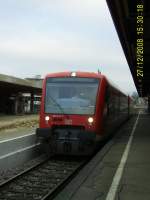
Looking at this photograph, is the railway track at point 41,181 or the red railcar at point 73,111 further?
the red railcar at point 73,111

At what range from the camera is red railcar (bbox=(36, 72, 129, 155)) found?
15289 mm

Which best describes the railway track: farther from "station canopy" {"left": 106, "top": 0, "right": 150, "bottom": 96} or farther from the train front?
"station canopy" {"left": 106, "top": 0, "right": 150, "bottom": 96}

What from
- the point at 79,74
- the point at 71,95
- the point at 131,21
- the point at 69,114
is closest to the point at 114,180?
the point at 69,114

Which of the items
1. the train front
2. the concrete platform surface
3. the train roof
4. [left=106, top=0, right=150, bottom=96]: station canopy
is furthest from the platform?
the concrete platform surface

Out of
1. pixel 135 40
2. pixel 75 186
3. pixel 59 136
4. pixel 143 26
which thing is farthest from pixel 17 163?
pixel 135 40

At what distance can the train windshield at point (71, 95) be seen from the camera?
52.3 ft

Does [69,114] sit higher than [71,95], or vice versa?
[71,95]

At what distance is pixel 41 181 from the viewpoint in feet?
40.1

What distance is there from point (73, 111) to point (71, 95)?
0.62 m

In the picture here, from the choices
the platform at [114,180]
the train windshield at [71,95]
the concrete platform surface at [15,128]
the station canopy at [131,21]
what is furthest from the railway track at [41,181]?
the concrete platform surface at [15,128]

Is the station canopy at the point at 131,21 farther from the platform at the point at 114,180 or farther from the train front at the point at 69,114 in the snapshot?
the platform at the point at 114,180

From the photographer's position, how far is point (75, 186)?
1002cm

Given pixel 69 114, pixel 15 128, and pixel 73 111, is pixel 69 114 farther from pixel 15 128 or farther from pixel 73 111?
pixel 15 128

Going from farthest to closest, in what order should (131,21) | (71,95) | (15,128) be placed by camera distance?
(15,128) < (131,21) < (71,95)
